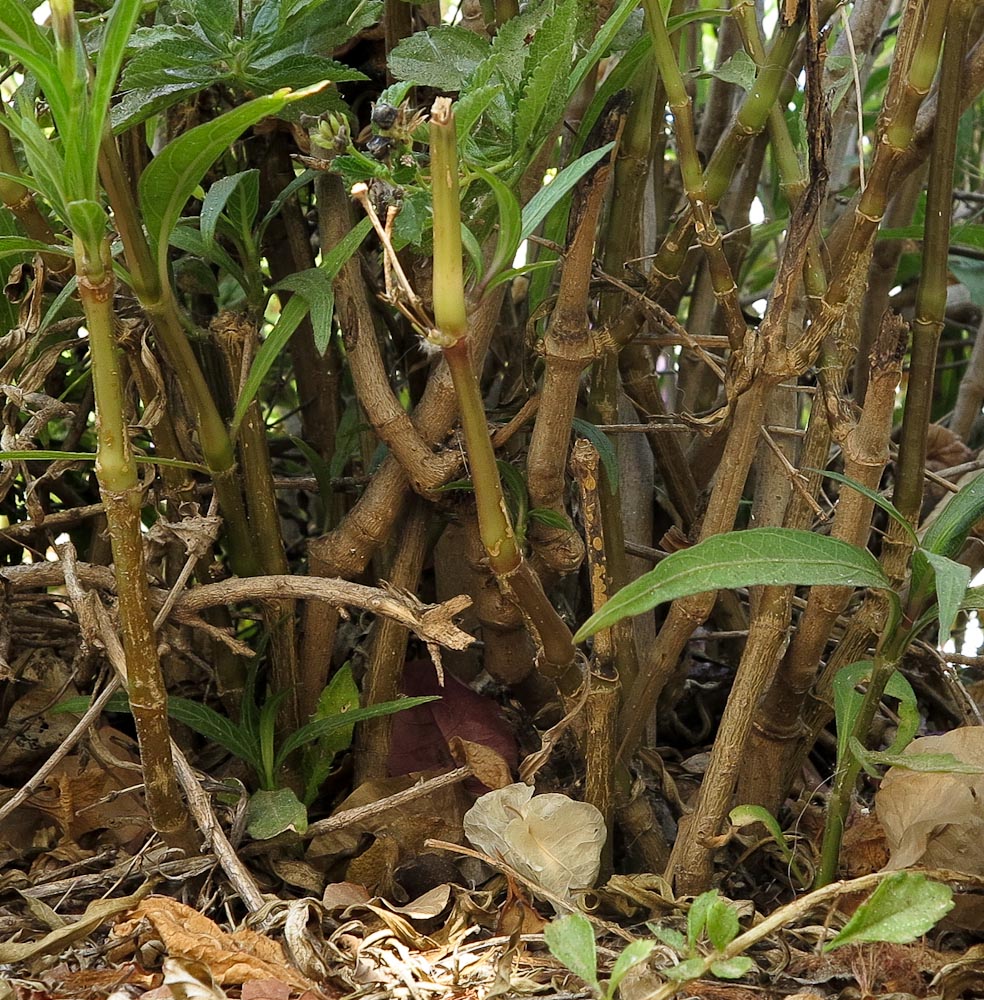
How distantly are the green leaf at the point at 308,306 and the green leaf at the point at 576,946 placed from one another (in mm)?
337

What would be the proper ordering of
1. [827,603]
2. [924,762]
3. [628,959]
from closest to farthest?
1. [628,959]
2. [924,762]
3. [827,603]

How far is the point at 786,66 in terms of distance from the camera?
2.14 feet

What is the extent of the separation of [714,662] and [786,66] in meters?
0.51

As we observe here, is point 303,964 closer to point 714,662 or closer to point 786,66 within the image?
point 714,662

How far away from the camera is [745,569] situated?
1.74 ft

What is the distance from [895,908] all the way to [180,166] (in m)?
0.52

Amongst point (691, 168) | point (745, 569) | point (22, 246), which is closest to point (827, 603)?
point (745, 569)

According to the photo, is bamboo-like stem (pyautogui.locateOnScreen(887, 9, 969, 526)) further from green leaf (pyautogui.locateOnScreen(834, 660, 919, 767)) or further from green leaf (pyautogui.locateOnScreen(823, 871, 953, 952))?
green leaf (pyautogui.locateOnScreen(823, 871, 953, 952))

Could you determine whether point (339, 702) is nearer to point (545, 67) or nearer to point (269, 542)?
point (269, 542)

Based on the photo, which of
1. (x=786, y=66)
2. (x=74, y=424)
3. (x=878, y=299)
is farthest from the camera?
(x=878, y=299)

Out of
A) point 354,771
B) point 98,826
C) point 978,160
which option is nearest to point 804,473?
point 354,771

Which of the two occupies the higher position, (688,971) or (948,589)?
(948,589)

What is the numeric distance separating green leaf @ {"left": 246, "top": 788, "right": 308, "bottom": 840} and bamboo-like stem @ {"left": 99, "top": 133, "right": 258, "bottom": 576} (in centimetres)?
15

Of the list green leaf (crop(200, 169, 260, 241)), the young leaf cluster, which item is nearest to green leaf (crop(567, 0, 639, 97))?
the young leaf cluster
